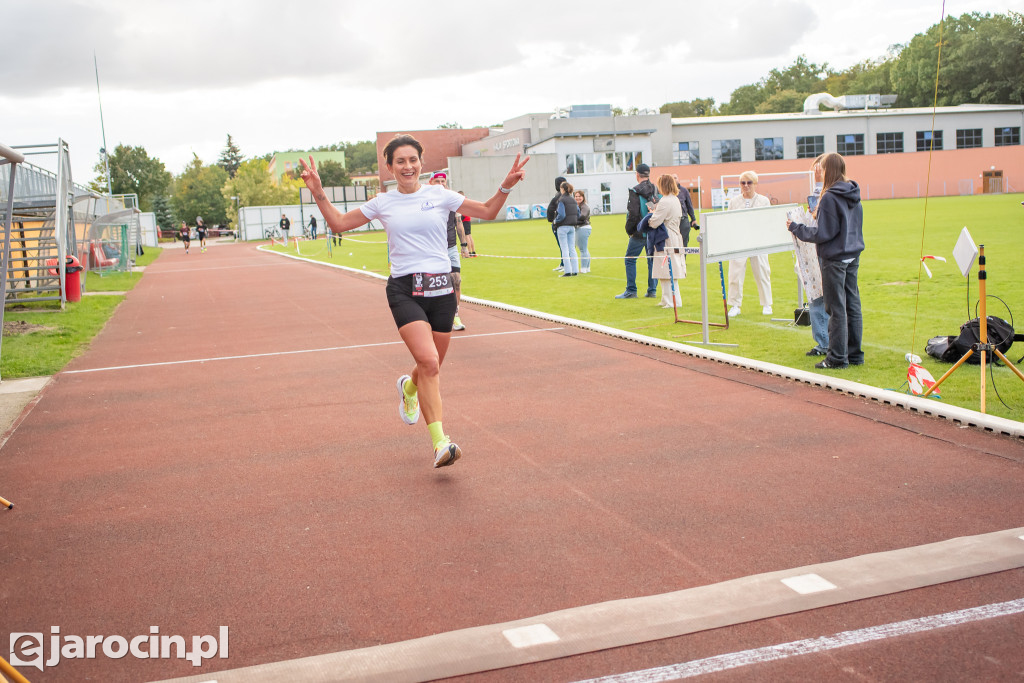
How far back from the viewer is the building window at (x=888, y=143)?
3196 inches

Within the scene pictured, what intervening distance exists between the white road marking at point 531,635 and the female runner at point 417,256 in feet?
7.36

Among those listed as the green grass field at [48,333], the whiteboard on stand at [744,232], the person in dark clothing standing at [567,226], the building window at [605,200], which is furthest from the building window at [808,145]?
the whiteboard on stand at [744,232]

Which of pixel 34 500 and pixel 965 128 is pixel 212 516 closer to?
pixel 34 500

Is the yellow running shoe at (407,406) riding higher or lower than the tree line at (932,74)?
lower

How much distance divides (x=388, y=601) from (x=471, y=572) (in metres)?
0.47

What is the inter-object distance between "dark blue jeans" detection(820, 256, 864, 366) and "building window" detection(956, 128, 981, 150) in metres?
83.1

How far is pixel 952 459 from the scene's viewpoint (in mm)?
5777

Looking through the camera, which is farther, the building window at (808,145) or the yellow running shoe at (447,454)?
the building window at (808,145)

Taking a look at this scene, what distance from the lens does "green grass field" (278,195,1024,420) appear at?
8.41 m

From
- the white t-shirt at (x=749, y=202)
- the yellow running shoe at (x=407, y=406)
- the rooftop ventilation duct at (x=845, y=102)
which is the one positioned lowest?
the yellow running shoe at (x=407, y=406)

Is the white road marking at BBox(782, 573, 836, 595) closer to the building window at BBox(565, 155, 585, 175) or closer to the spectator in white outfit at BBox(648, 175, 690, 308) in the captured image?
the spectator in white outfit at BBox(648, 175, 690, 308)

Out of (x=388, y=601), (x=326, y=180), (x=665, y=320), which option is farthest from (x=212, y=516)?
(x=326, y=180)

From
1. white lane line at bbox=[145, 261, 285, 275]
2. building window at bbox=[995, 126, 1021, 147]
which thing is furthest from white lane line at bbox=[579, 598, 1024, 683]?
building window at bbox=[995, 126, 1021, 147]

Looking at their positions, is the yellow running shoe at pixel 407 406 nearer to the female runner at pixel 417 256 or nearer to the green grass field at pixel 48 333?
the female runner at pixel 417 256
